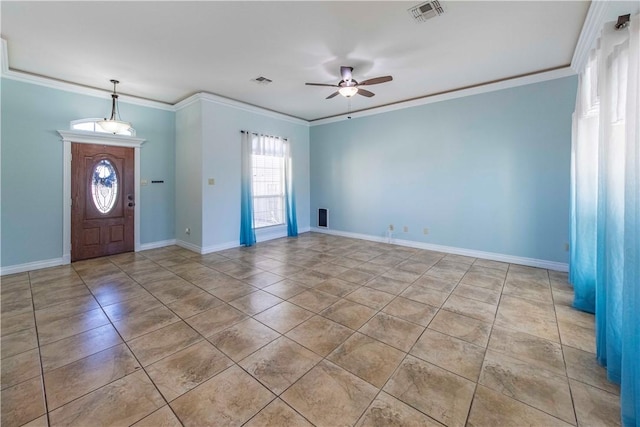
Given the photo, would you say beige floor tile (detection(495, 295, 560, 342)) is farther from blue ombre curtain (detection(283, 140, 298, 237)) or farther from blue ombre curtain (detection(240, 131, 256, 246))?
blue ombre curtain (detection(283, 140, 298, 237))

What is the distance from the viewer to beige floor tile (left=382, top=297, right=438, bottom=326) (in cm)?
270

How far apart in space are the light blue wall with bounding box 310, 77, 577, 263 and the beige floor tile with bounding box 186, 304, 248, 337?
13.6ft

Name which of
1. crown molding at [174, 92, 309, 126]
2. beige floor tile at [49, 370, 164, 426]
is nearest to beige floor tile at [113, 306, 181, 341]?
beige floor tile at [49, 370, 164, 426]

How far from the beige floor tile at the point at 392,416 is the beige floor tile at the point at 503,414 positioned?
27cm

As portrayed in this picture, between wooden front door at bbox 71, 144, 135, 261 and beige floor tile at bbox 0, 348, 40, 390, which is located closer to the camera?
beige floor tile at bbox 0, 348, 40, 390

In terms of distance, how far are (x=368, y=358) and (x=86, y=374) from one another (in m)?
2.14

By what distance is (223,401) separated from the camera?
1.69m

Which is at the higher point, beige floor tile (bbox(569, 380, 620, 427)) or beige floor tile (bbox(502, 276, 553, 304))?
beige floor tile (bbox(502, 276, 553, 304))

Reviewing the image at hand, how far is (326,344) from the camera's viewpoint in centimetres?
228

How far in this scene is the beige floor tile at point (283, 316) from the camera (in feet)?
8.46

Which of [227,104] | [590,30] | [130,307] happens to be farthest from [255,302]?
[590,30]

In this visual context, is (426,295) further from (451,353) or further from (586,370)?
(586,370)

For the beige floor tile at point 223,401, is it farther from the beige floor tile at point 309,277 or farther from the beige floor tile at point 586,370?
the beige floor tile at point 586,370

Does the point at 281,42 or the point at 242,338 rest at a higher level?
the point at 281,42
